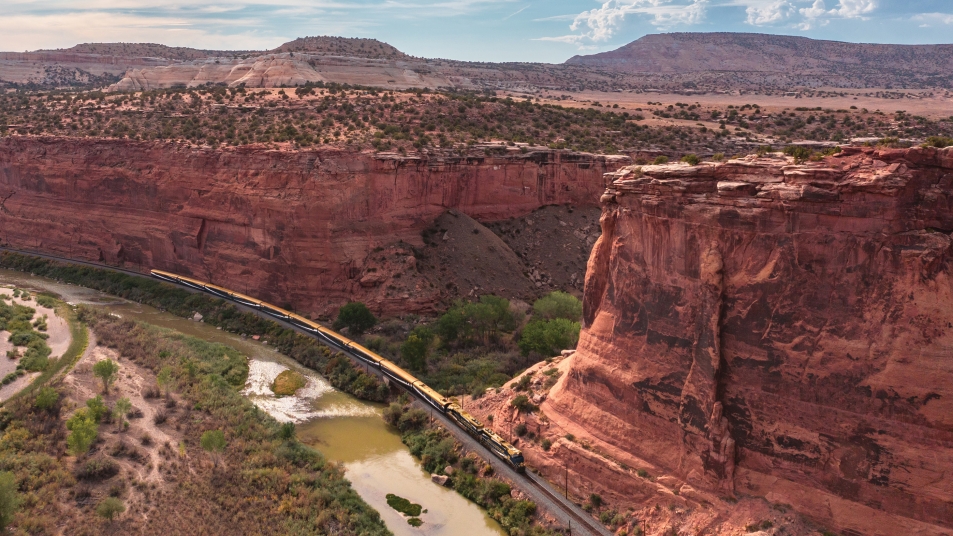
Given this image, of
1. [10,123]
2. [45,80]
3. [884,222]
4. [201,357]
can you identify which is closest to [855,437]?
[884,222]

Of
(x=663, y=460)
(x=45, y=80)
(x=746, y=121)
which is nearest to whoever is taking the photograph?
(x=663, y=460)

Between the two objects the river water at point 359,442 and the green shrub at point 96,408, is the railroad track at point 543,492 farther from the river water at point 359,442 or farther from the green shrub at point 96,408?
the green shrub at point 96,408

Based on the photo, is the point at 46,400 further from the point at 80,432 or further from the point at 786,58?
the point at 786,58

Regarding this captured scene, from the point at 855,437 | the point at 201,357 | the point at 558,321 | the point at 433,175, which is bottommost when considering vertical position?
the point at 201,357

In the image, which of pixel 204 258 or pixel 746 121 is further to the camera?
pixel 746 121

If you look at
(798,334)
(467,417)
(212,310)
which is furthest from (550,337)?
(212,310)

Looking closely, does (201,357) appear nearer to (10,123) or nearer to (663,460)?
(663,460)
